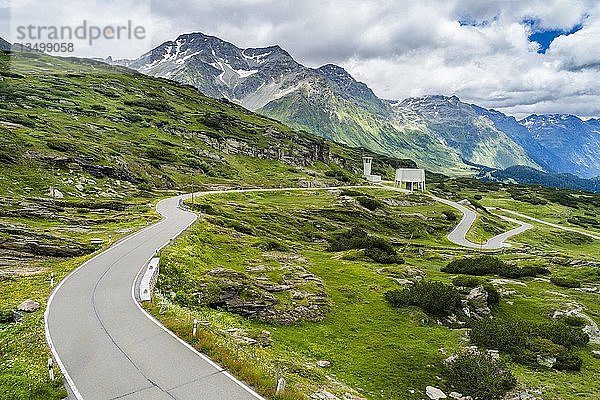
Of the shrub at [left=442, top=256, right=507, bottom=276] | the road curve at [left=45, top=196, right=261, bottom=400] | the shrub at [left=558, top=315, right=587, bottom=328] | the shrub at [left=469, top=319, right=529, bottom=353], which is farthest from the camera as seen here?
the shrub at [left=442, top=256, right=507, bottom=276]

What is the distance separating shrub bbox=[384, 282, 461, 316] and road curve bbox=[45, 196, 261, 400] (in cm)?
2588

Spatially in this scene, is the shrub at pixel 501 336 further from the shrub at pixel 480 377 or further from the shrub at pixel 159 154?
the shrub at pixel 159 154

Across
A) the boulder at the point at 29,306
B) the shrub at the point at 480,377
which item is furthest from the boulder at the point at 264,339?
the boulder at the point at 29,306

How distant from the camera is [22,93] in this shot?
16875cm

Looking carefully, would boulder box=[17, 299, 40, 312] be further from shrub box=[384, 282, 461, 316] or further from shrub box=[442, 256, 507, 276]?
shrub box=[442, 256, 507, 276]

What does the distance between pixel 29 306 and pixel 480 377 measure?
30.0 meters

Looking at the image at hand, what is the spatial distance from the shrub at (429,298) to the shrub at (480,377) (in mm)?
10597

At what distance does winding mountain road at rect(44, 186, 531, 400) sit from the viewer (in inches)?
666

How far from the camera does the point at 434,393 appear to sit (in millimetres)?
25266

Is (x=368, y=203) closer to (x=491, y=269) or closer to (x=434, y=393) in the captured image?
(x=491, y=269)

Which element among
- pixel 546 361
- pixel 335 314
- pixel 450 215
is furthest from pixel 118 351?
pixel 450 215

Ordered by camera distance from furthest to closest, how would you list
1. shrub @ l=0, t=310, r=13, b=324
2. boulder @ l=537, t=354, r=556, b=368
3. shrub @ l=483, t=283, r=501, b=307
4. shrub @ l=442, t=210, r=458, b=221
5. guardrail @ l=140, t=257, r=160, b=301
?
shrub @ l=442, t=210, r=458, b=221
shrub @ l=483, t=283, r=501, b=307
boulder @ l=537, t=354, r=556, b=368
guardrail @ l=140, t=257, r=160, b=301
shrub @ l=0, t=310, r=13, b=324

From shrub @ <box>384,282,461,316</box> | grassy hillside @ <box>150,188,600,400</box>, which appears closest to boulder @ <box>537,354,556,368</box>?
grassy hillside @ <box>150,188,600,400</box>

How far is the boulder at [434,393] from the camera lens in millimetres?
24933
